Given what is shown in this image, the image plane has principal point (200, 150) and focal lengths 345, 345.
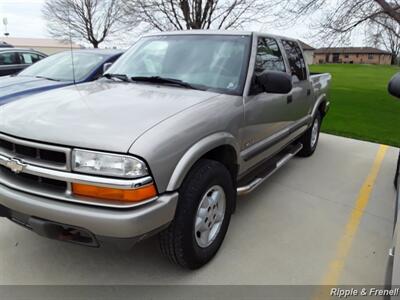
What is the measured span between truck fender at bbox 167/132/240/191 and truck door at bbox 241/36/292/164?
0.46 metres

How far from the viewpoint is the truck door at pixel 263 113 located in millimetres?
3162

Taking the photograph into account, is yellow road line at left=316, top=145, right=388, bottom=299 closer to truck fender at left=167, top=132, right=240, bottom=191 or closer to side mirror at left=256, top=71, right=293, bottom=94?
truck fender at left=167, top=132, right=240, bottom=191

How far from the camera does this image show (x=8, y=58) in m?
9.62

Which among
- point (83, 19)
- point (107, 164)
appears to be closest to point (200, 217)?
point (107, 164)

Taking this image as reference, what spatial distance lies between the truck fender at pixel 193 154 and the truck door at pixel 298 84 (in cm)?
171

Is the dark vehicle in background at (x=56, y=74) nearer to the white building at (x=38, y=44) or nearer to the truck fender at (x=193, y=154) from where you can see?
the truck fender at (x=193, y=154)

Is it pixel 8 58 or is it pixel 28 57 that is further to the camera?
pixel 28 57

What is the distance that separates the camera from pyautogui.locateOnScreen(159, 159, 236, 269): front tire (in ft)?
7.89

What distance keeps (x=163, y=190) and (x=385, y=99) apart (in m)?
15.1

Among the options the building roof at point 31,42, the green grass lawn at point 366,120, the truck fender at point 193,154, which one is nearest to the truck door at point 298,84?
the truck fender at point 193,154

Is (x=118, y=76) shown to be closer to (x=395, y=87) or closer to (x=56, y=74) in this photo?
(x=395, y=87)

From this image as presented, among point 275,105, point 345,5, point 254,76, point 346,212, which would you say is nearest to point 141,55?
point 254,76

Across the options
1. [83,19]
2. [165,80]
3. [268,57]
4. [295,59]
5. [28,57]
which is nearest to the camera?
[165,80]

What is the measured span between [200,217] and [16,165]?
1.33 metres
